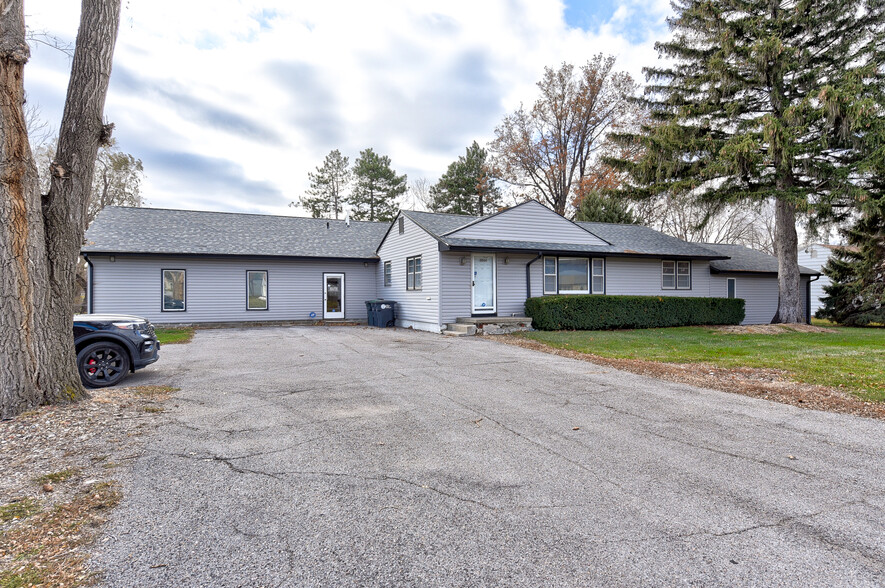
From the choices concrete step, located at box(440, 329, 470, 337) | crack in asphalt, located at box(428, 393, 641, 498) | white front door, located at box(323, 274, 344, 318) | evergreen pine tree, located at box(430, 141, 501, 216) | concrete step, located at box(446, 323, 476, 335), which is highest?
evergreen pine tree, located at box(430, 141, 501, 216)

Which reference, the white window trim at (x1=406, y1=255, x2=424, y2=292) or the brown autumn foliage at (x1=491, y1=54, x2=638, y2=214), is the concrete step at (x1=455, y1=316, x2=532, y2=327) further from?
the brown autumn foliage at (x1=491, y1=54, x2=638, y2=214)

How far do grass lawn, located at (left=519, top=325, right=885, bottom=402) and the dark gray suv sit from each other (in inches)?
337

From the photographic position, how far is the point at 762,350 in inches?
403

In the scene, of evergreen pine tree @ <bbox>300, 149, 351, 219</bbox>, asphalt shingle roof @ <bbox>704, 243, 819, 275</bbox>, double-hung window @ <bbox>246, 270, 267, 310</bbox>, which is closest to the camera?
double-hung window @ <bbox>246, 270, 267, 310</bbox>

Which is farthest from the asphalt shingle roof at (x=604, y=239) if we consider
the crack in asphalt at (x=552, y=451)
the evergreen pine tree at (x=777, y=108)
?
the crack in asphalt at (x=552, y=451)

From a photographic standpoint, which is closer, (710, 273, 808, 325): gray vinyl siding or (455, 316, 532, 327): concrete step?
(455, 316, 532, 327): concrete step

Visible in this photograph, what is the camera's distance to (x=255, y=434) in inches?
169

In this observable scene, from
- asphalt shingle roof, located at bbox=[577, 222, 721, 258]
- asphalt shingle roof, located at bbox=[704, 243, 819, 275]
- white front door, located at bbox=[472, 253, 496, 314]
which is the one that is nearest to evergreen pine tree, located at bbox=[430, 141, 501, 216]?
asphalt shingle roof, located at bbox=[577, 222, 721, 258]

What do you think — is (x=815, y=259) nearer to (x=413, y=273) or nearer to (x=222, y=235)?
(x=413, y=273)

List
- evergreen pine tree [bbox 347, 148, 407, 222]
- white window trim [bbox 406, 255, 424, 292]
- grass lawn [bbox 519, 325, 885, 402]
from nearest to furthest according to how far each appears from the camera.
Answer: grass lawn [bbox 519, 325, 885, 402], white window trim [bbox 406, 255, 424, 292], evergreen pine tree [bbox 347, 148, 407, 222]

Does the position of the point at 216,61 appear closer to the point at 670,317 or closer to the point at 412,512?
the point at 412,512

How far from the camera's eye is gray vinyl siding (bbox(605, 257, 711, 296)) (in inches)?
672

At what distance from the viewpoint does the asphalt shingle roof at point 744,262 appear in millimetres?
19828

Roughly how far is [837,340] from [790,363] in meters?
6.32
